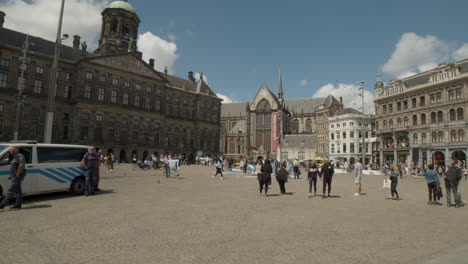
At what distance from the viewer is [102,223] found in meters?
7.17

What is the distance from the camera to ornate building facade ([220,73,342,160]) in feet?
269

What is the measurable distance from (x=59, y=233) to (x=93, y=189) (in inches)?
262

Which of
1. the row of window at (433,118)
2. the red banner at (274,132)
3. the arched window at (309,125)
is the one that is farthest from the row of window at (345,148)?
the arched window at (309,125)

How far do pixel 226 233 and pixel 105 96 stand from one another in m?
51.6

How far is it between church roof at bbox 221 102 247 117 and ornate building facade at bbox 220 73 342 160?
2369mm

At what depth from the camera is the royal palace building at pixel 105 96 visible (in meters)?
44.4

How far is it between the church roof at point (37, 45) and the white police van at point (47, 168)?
4332cm

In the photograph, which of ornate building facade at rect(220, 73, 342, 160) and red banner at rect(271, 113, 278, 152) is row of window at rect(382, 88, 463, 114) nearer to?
ornate building facade at rect(220, 73, 342, 160)

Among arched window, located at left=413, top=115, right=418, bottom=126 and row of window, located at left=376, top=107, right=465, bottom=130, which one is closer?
row of window, located at left=376, top=107, right=465, bottom=130

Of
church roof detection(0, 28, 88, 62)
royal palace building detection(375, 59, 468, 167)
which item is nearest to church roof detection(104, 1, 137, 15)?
church roof detection(0, 28, 88, 62)

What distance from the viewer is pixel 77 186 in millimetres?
12188

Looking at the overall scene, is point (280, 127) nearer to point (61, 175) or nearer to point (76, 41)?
point (76, 41)

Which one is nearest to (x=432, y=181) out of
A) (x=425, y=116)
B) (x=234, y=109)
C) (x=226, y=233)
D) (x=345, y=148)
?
(x=226, y=233)

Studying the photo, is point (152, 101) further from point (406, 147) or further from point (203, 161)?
point (406, 147)
